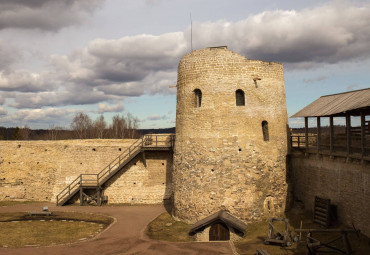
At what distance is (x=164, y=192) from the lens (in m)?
24.6

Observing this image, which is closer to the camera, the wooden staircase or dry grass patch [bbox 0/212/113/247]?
dry grass patch [bbox 0/212/113/247]

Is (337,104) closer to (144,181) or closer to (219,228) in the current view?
(219,228)

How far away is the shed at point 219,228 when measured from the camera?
16422 millimetres

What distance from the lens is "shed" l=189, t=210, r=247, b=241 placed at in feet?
53.9

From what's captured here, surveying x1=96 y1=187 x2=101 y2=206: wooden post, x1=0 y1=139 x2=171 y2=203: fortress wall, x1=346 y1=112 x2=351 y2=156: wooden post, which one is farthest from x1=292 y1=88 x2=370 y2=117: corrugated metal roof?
x1=96 y1=187 x2=101 y2=206: wooden post

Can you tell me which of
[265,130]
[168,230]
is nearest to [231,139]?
[265,130]

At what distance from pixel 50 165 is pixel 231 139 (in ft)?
52.7

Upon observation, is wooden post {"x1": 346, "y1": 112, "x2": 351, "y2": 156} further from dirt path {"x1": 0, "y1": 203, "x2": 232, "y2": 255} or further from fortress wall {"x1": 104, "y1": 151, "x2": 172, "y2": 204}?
fortress wall {"x1": 104, "y1": 151, "x2": 172, "y2": 204}

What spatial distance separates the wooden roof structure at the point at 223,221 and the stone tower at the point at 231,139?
3.13ft

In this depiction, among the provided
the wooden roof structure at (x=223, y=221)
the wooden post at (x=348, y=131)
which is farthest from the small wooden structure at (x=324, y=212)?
the wooden roof structure at (x=223, y=221)

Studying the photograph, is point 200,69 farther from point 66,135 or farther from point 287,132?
point 66,135

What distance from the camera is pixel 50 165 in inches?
1061

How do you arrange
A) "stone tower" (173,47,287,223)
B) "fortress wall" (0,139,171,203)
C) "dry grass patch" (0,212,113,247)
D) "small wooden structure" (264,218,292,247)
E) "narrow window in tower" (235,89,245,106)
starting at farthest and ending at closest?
1. "fortress wall" (0,139,171,203)
2. "narrow window in tower" (235,89,245,106)
3. "stone tower" (173,47,287,223)
4. "dry grass patch" (0,212,113,247)
5. "small wooden structure" (264,218,292,247)

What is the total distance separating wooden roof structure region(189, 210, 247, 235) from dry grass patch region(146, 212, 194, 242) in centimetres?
66
